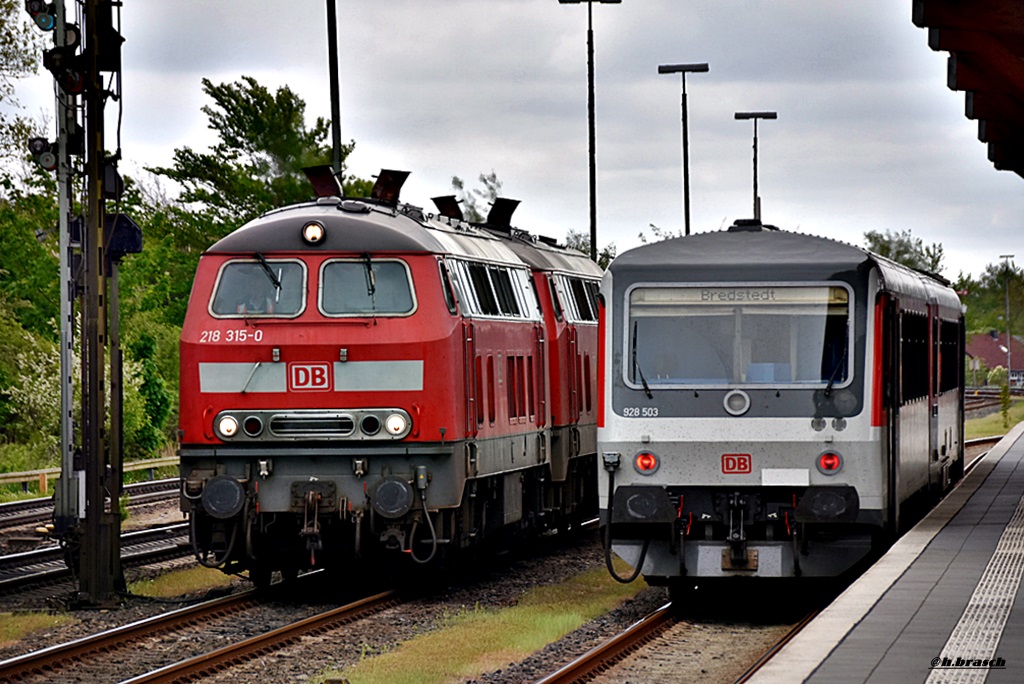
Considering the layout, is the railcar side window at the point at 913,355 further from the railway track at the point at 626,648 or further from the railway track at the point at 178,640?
the railway track at the point at 178,640

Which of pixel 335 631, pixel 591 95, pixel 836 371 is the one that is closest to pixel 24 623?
pixel 335 631

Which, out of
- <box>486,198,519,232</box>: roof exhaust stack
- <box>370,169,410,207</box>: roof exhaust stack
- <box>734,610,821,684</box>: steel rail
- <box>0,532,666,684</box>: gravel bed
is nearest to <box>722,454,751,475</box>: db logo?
<box>734,610,821,684</box>: steel rail

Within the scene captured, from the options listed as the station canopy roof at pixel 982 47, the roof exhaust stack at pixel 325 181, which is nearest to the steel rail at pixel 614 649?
the roof exhaust stack at pixel 325 181

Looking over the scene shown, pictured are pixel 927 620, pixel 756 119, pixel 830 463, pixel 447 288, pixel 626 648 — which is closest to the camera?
pixel 927 620

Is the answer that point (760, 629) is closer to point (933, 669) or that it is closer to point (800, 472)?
point (800, 472)

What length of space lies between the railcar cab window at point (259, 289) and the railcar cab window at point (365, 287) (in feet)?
0.83

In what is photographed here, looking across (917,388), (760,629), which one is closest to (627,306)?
(760,629)

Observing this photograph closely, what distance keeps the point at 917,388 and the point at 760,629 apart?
422cm

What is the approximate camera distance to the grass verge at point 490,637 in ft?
41.7

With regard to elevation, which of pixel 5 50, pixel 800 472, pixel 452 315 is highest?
pixel 5 50

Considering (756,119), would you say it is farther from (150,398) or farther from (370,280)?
(370,280)

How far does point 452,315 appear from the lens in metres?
16.5

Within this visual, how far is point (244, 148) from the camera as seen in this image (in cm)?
5609

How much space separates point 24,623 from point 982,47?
1047 centimetres
